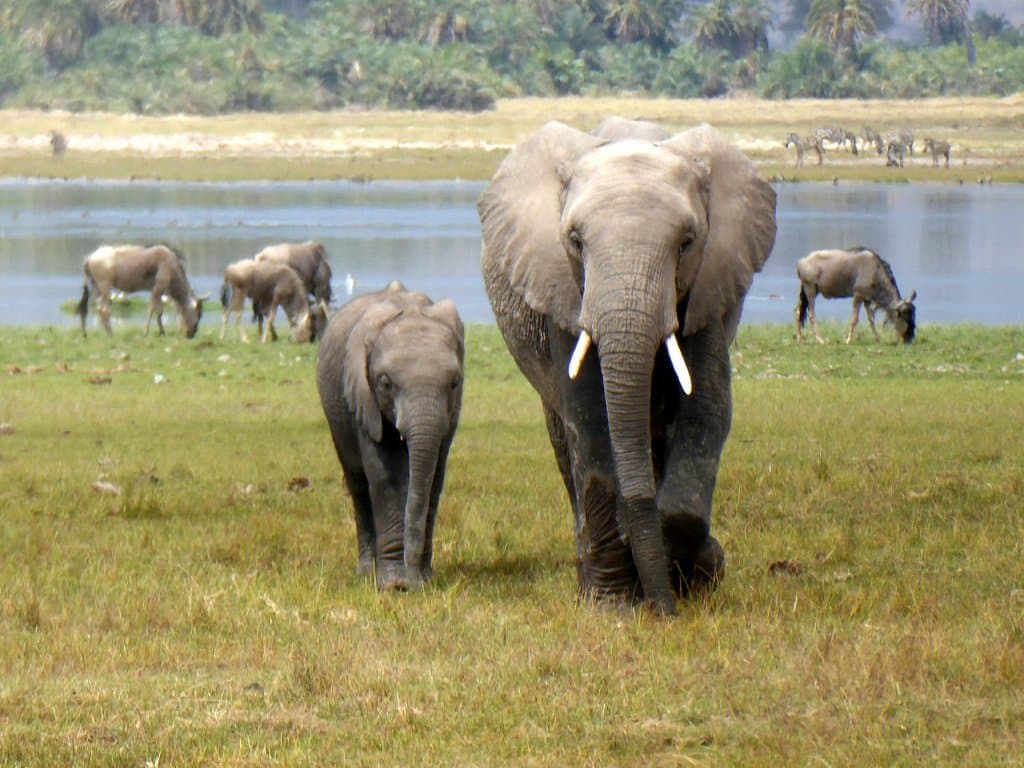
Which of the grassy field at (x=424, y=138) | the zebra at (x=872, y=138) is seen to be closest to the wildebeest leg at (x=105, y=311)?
the grassy field at (x=424, y=138)

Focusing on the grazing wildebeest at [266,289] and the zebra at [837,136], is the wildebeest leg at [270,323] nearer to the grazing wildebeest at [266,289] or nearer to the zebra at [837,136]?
the grazing wildebeest at [266,289]

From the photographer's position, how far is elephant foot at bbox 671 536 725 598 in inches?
299

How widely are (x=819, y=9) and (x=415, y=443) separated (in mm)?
120082

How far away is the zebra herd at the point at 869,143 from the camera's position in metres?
71.8

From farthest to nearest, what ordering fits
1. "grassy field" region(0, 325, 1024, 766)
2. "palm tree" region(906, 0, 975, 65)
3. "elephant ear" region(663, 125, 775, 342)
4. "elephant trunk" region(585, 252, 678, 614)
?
"palm tree" region(906, 0, 975, 65), "elephant ear" region(663, 125, 775, 342), "elephant trunk" region(585, 252, 678, 614), "grassy field" region(0, 325, 1024, 766)

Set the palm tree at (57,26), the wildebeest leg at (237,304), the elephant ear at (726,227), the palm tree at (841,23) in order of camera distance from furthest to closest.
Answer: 1. the palm tree at (841,23)
2. the palm tree at (57,26)
3. the wildebeest leg at (237,304)
4. the elephant ear at (726,227)

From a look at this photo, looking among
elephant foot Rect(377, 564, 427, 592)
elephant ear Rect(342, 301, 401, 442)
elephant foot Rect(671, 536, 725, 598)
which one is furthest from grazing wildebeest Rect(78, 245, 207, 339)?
elephant foot Rect(671, 536, 725, 598)

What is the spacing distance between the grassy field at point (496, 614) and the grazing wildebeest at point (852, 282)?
1022 cm

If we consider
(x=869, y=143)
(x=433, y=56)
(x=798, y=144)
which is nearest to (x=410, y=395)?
(x=798, y=144)

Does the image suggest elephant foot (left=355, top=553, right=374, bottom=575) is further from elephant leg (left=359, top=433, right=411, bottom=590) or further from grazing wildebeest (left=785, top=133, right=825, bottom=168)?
grazing wildebeest (left=785, top=133, right=825, bottom=168)

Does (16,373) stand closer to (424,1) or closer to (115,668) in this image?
(115,668)

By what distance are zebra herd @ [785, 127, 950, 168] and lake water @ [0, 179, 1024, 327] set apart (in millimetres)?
2845

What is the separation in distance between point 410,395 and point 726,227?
186cm

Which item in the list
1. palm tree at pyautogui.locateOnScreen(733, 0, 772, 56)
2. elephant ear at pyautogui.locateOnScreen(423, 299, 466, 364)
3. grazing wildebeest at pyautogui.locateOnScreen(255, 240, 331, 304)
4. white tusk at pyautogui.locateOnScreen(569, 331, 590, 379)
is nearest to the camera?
white tusk at pyautogui.locateOnScreen(569, 331, 590, 379)
